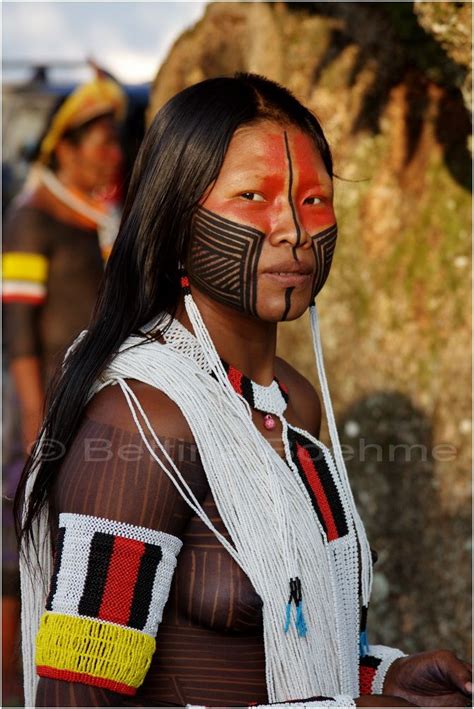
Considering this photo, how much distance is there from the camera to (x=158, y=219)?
2.27m

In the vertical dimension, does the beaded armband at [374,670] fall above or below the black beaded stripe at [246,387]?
below

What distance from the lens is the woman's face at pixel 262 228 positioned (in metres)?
2.24

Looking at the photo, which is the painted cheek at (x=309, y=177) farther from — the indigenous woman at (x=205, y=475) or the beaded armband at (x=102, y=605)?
the beaded armband at (x=102, y=605)

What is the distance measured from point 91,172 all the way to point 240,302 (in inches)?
181

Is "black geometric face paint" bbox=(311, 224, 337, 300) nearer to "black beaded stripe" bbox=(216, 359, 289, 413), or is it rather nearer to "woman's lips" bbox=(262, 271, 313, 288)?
"woman's lips" bbox=(262, 271, 313, 288)

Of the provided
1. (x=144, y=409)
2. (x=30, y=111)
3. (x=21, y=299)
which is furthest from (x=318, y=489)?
(x=30, y=111)

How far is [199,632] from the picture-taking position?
2.11m

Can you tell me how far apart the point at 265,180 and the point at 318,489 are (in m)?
0.69

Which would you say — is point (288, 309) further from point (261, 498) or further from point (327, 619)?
point (327, 619)

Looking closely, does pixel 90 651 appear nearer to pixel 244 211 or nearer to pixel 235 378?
pixel 235 378

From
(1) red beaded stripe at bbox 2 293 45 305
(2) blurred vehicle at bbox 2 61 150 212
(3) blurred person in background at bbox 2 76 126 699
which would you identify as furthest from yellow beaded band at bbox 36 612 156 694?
(2) blurred vehicle at bbox 2 61 150 212

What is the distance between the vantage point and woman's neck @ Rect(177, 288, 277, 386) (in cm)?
237

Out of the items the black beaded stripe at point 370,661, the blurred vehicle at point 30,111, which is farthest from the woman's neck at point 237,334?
the blurred vehicle at point 30,111

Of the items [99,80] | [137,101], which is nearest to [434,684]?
[99,80]
